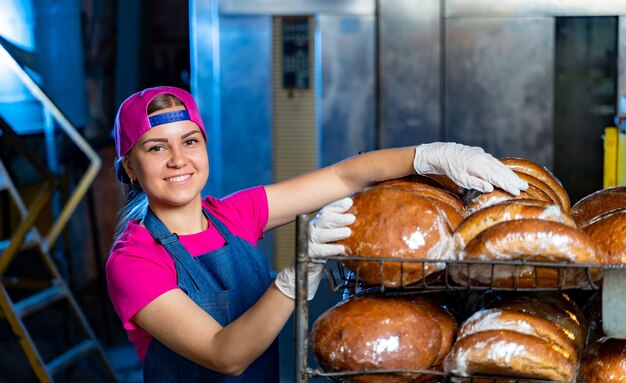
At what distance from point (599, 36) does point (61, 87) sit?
2875mm

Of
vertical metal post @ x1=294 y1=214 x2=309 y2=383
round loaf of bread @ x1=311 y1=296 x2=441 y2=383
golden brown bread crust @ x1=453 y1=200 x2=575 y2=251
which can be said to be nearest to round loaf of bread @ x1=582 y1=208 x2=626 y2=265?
golden brown bread crust @ x1=453 y1=200 x2=575 y2=251

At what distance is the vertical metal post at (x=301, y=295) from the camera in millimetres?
1183

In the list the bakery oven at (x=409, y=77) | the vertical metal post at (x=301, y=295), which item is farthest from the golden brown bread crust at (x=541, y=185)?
the bakery oven at (x=409, y=77)

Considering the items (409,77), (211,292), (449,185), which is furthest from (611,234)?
(409,77)

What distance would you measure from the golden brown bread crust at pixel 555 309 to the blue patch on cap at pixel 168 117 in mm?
772

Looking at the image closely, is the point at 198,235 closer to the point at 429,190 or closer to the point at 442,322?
the point at 429,190

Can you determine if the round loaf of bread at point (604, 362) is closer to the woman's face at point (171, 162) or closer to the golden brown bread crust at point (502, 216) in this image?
the golden brown bread crust at point (502, 216)

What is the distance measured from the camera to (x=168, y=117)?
175 centimetres

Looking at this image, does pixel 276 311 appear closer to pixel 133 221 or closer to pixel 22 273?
pixel 133 221

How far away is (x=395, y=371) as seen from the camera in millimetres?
1218

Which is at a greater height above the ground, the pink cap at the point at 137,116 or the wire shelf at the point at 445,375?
the pink cap at the point at 137,116

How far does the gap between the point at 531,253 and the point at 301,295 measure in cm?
33

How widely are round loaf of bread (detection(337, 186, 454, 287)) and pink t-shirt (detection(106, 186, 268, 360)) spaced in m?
0.49

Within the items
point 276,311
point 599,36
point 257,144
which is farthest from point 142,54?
point 276,311
